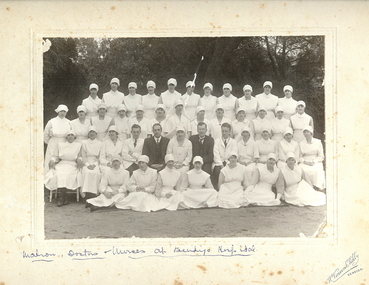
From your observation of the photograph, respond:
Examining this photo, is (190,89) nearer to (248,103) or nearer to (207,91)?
(207,91)

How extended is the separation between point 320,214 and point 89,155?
245 cm

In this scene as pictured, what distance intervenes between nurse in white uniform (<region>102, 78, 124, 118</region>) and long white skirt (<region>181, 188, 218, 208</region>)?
1.12 meters

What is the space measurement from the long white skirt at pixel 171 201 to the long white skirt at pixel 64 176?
0.88m

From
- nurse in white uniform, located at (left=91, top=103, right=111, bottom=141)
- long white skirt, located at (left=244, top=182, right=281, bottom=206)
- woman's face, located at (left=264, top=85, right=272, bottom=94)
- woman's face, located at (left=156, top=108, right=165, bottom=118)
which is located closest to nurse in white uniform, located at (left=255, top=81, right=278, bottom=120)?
woman's face, located at (left=264, top=85, right=272, bottom=94)

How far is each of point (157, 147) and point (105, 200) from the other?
761mm

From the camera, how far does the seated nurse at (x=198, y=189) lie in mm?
3809

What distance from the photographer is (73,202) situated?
152 inches

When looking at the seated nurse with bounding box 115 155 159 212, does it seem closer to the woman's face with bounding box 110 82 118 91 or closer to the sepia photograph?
the sepia photograph

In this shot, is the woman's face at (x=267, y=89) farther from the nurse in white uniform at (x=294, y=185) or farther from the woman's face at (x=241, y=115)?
the nurse in white uniform at (x=294, y=185)

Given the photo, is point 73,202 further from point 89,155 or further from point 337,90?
point 337,90

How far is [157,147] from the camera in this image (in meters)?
3.87

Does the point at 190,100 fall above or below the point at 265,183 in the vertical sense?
above

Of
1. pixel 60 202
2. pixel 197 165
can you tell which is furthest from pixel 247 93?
pixel 60 202

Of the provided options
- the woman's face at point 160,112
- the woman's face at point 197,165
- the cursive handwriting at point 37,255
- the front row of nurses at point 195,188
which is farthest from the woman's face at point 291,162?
the cursive handwriting at point 37,255
